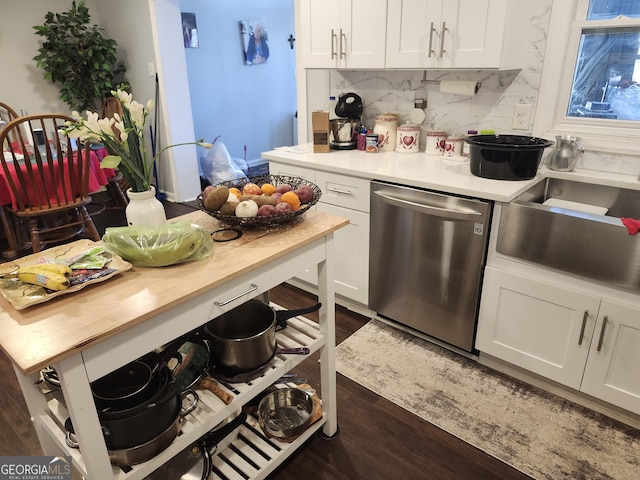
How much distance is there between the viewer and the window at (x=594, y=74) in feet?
6.49

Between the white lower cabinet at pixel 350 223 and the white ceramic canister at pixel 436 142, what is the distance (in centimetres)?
51

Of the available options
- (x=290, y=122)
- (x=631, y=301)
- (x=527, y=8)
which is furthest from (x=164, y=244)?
(x=290, y=122)

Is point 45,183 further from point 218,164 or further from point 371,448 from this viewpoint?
point 371,448

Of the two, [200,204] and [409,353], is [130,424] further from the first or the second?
[409,353]

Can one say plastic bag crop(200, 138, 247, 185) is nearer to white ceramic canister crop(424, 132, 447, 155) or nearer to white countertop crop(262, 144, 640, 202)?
white countertop crop(262, 144, 640, 202)

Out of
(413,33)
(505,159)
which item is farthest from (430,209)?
(413,33)

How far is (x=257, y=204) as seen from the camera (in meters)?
1.38

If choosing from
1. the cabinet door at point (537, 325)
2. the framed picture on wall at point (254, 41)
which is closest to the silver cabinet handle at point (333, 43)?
the cabinet door at point (537, 325)

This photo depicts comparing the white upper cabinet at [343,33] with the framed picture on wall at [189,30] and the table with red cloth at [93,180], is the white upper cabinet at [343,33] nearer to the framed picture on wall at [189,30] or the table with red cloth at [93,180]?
the table with red cloth at [93,180]

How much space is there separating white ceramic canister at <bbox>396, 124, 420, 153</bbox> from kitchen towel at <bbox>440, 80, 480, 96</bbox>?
26cm

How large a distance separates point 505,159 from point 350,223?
870mm

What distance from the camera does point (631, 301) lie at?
1.64m

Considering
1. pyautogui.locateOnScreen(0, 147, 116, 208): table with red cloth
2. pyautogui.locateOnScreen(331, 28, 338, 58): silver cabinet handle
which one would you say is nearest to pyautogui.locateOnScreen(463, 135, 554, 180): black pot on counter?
pyautogui.locateOnScreen(331, 28, 338, 58): silver cabinet handle

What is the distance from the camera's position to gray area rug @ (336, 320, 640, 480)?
1644 mm
